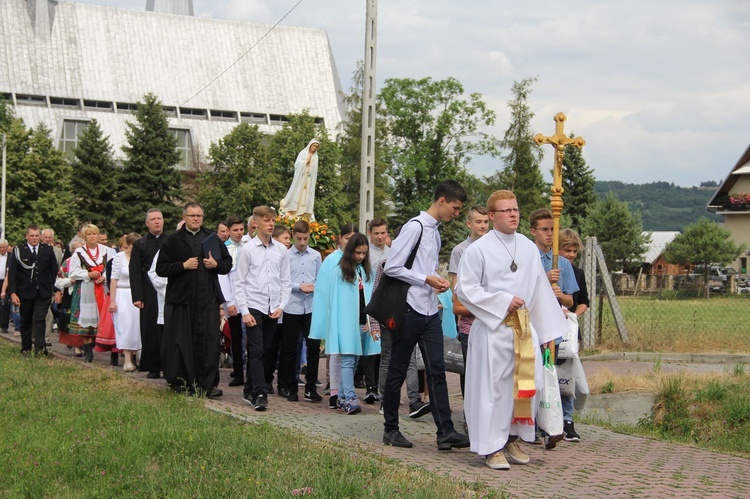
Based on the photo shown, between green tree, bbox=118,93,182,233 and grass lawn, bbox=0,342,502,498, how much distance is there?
51.4 metres

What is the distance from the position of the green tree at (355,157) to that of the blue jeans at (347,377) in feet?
166

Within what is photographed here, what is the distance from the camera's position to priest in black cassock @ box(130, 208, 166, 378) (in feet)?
40.7

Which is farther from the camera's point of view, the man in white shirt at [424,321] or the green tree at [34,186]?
the green tree at [34,186]

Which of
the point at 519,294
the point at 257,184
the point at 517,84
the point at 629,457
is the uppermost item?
the point at 517,84

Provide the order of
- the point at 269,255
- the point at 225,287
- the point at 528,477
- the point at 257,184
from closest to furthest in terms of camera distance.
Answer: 1. the point at 528,477
2. the point at 269,255
3. the point at 225,287
4. the point at 257,184

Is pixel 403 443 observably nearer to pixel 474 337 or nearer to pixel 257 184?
pixel 474 337

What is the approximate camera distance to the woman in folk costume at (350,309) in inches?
412

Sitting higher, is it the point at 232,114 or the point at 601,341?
the point at 232,114

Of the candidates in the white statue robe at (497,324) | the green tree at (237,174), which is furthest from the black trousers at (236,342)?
the green tree at (237,174)

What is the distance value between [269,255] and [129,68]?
78.9m

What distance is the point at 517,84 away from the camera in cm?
6353

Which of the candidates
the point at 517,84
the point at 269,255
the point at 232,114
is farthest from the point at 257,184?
the point at 269,255

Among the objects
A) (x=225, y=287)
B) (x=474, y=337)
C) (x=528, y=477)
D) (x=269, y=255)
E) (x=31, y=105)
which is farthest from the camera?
(x=31, y=105)

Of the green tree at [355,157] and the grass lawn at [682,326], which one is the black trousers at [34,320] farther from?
the green tree at [355,157]
